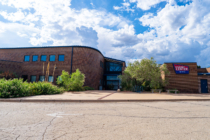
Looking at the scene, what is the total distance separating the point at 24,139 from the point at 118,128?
225cm

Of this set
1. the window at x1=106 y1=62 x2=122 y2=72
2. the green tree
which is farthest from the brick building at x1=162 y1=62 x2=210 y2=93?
the window at x1=106 y1=62 x2=122 y2=72

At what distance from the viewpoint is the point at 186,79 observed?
64.4ft

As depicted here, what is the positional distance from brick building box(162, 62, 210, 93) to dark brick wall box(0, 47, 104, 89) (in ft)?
39.8

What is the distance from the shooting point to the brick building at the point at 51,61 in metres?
23.1

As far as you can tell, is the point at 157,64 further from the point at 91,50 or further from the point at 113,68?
the point at 113,68

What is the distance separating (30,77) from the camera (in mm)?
24609

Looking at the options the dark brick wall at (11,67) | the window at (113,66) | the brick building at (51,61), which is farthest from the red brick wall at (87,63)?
the dark brick wall at (11,67)

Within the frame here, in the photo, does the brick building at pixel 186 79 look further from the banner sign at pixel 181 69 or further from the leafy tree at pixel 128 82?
the leafy tree at pixel 128 82

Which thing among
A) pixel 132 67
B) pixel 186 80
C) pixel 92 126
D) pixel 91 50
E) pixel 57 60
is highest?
pixel 91 50

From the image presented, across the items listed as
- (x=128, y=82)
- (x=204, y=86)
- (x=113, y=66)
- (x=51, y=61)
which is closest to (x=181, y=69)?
(x=204, y=86)

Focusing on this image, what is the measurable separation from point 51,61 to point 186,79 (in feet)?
73.6

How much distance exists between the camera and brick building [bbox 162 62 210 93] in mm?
19438

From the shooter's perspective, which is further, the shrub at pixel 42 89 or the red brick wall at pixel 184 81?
the red brick wall at pixel 184 81

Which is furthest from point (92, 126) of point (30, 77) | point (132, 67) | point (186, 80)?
point (30, 77)
